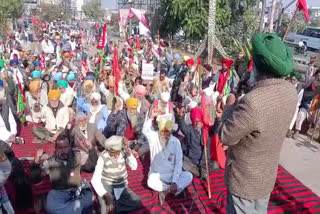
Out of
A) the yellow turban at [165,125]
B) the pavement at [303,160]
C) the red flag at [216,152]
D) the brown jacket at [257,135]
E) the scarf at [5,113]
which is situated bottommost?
the pavement at [303,160]

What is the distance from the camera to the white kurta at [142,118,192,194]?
3.96 meters

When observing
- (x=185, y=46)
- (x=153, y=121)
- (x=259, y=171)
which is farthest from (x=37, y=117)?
(x=185, y=46)

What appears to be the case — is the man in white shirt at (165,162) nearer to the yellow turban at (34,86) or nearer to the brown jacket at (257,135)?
the brown jacket at (257,135)

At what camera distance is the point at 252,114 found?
1724mm

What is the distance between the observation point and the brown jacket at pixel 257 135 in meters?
1.74

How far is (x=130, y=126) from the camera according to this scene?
18.1 ft

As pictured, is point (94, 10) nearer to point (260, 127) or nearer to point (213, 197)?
point (213, 197)

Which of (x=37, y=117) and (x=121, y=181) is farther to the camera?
(x=37, y=117)

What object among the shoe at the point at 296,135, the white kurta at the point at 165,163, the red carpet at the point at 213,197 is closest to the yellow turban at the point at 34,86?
the red carpet at the point at 213,197

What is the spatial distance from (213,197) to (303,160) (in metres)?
2.27

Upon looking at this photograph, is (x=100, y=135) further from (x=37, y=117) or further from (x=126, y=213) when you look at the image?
(x=37, y=117)

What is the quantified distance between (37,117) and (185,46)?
16192 mm

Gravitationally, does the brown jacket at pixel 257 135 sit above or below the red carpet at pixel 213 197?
above

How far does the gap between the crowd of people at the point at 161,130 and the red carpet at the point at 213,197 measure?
0.14 meters
